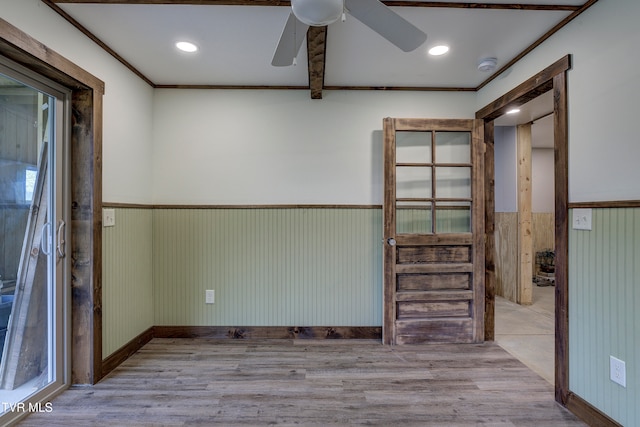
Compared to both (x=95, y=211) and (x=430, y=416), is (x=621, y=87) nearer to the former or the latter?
(x=430, y=416)

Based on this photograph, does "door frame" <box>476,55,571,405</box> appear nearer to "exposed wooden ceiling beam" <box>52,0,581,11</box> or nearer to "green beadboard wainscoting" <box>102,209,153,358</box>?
"exposed wooden ceiling beam" <box>52,0,581,11</box>

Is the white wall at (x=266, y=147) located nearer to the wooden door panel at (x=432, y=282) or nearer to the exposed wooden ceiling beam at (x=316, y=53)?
the exposed wooden ceiling beam at (x=316, y=53)

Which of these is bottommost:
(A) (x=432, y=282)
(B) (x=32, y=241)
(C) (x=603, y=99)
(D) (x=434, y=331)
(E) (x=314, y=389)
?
(E) (x=314, y=389)

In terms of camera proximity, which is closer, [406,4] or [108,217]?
[406,4]

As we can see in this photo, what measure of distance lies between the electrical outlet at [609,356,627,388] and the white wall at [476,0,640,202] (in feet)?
2.75

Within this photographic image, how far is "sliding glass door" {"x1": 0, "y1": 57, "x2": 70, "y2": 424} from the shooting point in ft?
5.69

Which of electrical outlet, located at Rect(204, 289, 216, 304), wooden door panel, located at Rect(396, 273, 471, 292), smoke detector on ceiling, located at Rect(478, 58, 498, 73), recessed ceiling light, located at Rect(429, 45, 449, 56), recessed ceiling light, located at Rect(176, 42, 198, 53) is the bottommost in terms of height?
electrical outlet, located at Rect(204, 289, 216, 304)

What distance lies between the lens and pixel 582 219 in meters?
1.76

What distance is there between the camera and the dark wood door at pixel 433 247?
270 cm

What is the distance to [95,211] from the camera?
6.88 feet

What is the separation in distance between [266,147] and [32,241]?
5.83ft

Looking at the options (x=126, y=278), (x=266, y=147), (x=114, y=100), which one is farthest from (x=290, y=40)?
(x=126, y=278)

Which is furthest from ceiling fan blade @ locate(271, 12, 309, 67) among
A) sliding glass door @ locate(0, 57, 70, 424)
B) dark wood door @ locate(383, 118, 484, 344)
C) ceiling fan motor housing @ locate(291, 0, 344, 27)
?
sliding glass door @ locate(0, 57, 70, 424)

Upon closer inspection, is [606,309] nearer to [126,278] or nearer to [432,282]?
[432,282]
